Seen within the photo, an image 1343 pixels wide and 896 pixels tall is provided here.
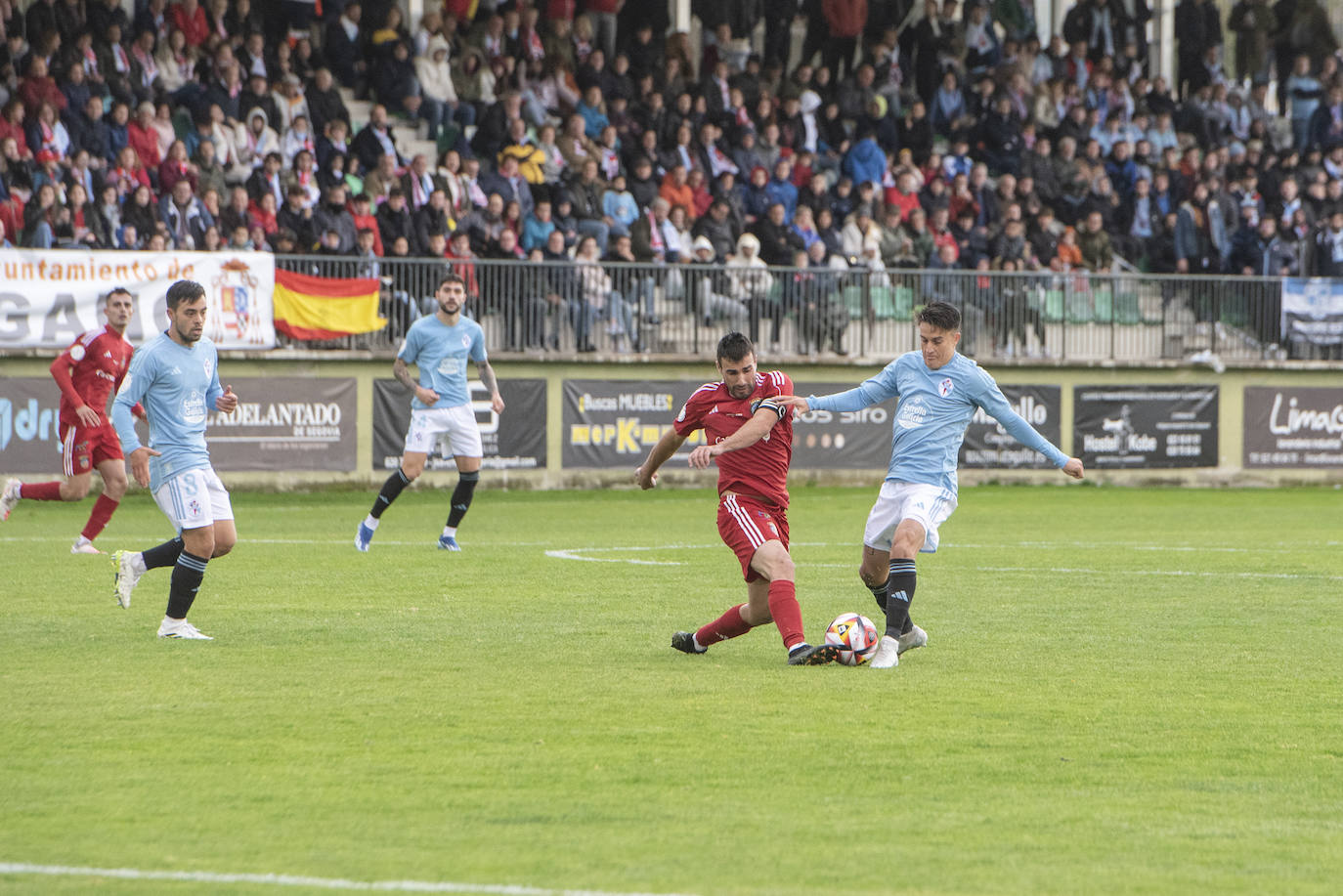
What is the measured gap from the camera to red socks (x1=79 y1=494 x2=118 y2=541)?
15.2m

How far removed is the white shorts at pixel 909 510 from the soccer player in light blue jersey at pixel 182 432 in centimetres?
356

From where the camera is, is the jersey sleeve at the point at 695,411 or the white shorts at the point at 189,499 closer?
the jersey sleeve at the point at 695,411

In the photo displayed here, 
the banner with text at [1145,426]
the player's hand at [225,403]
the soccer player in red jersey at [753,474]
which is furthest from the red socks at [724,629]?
the banner with text at [1145,426]

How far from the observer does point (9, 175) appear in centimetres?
2200

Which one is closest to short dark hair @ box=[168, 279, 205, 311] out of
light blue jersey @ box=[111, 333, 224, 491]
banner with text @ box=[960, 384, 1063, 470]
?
light blue jersey @ box=[111, 333, 224, 491]

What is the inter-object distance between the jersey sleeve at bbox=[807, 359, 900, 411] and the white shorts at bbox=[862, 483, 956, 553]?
0.47m

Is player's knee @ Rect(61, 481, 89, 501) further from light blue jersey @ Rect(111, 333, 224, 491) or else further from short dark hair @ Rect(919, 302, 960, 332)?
short dark hair @ Rect(919, 302, 960, 332)

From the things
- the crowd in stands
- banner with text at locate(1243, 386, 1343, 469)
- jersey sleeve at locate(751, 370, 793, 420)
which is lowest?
banner with text at locate(1243, 386, 1343, 469)

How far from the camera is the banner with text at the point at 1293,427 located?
88.5ft

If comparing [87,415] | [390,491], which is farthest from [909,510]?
[87,415]

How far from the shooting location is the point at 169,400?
9.83 metres

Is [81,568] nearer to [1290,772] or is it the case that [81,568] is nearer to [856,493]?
[1290,772]

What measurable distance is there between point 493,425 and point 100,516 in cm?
871

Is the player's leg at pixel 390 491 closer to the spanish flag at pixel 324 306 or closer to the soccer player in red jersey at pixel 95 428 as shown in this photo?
the soccer player in red jersey at pixel 95 428
